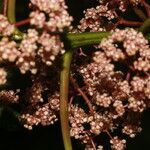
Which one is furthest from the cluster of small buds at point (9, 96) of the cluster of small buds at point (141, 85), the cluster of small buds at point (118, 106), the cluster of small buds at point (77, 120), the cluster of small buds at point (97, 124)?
the cluster of small buds at point (141, 85)

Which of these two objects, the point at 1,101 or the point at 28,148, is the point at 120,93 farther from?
the point at 28,148

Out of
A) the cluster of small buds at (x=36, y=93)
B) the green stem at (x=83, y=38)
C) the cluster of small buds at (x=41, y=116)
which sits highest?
the green stem at (x=83, y=38)

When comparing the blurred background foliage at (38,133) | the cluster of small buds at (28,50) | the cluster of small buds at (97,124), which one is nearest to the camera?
the cluster of small buds at (28,50)

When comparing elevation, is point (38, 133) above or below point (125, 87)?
above

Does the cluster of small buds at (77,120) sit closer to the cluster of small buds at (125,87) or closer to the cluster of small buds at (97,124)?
the cluster of small buds at (97,124)

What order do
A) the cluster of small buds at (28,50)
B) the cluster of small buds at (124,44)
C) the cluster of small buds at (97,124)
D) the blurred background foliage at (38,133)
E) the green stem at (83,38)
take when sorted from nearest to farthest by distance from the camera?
the cluster of small buds at (28,50), the cluster of small buds at (124,44), the green stem at (83,38), the cluster of small buds at (97,124), the blurred background foliage at (38,133)

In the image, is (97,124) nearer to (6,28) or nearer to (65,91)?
(65,91)

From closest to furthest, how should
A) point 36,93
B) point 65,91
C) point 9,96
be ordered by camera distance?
point 65,91 < point 36,93 < point 9,96

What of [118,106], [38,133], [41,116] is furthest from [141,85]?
[38,133]
